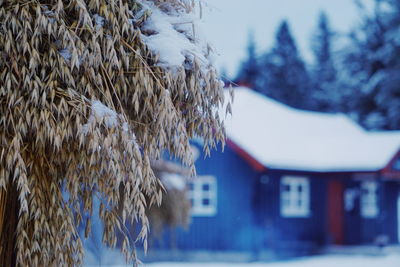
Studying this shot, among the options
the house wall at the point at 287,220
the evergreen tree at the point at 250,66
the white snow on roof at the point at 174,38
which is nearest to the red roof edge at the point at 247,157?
the house wall at the point at 287,220

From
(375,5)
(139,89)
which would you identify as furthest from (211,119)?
(375,5)

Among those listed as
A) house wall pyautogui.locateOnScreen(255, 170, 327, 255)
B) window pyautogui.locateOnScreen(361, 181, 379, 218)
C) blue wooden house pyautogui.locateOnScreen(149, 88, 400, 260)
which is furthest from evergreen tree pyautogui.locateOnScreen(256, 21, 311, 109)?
house wall pyautogui.locateOnScreen(255, 170, 327, 255)

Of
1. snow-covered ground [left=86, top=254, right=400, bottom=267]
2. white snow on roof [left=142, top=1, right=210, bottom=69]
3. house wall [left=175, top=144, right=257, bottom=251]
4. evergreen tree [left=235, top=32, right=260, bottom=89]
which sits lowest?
snow-covered ground [left=86, top=254, right=400, bottom=267]

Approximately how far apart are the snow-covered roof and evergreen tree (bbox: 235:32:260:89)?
82.6 ft

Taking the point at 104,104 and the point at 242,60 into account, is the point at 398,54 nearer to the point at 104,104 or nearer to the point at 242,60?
the point at 242,60

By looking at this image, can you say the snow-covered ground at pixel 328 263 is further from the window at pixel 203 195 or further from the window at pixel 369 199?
the window at pixel 369 199

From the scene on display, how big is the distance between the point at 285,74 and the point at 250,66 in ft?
16.2

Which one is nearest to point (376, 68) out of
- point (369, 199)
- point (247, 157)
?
point (369, 199)

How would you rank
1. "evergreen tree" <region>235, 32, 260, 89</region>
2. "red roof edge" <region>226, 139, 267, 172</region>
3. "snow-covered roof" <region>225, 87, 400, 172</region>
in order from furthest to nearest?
"evergreen tree" <region>235, 32, 260, 89</region>
"snow-covered roof" <region>225, 87, 400, 172</region>
"red roof edge" <region>226, 139, 267, 172</region>

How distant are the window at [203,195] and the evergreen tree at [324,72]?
25007 millimetres

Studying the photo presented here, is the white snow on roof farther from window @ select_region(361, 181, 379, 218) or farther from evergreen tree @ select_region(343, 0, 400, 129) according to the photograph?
evergreen tree @ select_region(343, 0, 400, 129)

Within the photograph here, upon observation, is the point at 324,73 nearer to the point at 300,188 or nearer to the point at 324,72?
the point at 324,72

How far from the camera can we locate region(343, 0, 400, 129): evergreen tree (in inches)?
1581

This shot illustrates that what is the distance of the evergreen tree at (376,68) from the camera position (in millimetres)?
40156
